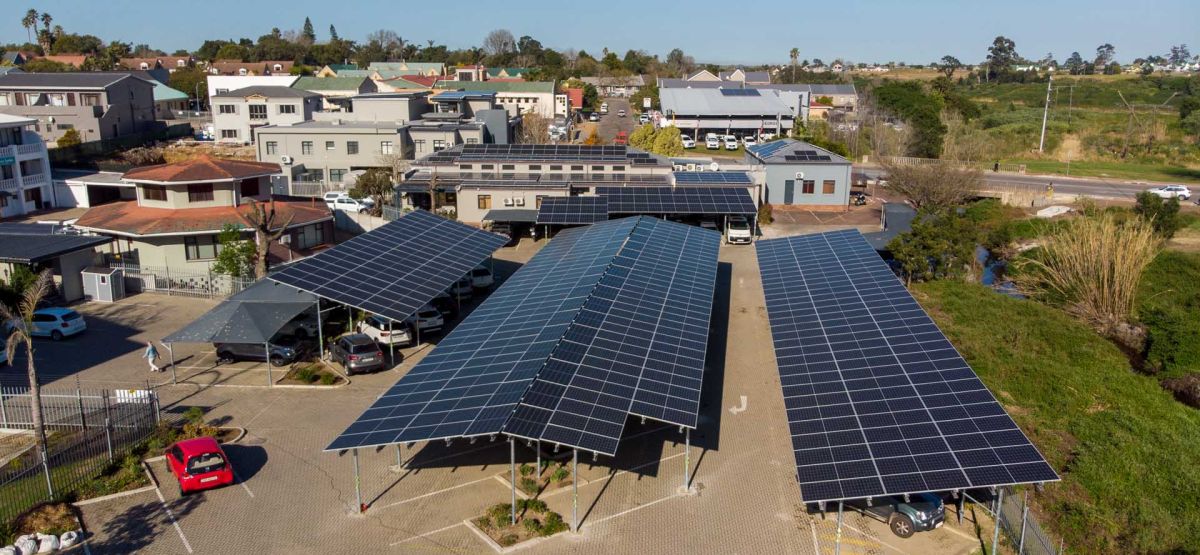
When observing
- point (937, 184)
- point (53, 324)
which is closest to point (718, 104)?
point (937, 184)

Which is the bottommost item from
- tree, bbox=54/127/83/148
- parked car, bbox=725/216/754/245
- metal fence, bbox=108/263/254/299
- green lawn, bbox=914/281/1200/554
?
green lawn, bbox=914/281/1200/554

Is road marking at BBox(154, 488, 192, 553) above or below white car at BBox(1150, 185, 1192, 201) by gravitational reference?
below

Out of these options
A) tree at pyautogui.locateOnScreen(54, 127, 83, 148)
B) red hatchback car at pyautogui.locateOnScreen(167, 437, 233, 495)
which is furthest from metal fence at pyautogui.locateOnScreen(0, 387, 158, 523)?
tree at pyautogui.locateOnScreen(54, 127, 83, 148)

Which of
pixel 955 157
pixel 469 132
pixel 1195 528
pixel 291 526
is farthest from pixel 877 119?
pixel 291 526

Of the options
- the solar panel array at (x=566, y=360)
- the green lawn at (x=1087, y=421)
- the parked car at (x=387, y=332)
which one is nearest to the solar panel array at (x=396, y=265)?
the parked car at (x=387, y=332)

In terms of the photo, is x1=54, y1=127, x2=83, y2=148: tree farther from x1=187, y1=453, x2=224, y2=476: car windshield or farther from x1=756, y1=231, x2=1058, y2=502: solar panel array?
x1=756, y1=231, x2=1058, y2=502: solar panel array

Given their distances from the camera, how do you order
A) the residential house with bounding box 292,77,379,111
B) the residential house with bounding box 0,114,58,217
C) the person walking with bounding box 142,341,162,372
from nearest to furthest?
the person walking with bounding box 142,341,162,372
the residential house with bounding box 0,114,58,217
the residential house with bounding box 292,77,379,111

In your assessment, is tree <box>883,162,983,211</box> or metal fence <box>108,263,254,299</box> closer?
metal fence <box>108,263,254,299</box>

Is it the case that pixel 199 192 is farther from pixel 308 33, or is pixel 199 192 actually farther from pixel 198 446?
pixel 308 33
